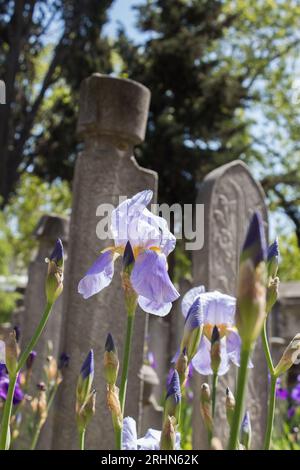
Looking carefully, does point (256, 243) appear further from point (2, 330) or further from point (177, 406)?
point (2, 330)

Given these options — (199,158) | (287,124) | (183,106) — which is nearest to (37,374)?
(199,158)

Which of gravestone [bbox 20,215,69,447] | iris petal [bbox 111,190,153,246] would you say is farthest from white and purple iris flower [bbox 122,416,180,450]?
gravestone [bbox 20,215,69,447]

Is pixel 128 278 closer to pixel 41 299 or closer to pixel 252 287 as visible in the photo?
pixel 252 287

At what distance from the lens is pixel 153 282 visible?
747 mm

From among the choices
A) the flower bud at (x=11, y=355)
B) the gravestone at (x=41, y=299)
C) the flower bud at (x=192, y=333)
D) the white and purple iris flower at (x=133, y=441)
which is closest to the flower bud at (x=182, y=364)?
the flower bud at (x=192, y=333)

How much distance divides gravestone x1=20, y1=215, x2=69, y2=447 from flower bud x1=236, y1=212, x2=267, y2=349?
351cm

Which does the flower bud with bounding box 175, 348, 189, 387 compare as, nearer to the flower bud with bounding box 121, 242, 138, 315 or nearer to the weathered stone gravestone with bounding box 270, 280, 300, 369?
the flower bud with bounding box 121, 242, 138, 315

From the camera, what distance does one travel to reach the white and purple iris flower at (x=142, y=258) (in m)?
0.75

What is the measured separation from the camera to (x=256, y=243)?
48 cm

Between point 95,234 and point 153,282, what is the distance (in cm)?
171

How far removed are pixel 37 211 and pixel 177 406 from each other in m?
18.7

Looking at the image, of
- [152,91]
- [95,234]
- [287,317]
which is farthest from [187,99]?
[95,234]

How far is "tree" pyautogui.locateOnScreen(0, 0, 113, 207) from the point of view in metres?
8.92

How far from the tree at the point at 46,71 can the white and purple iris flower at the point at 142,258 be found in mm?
7369
